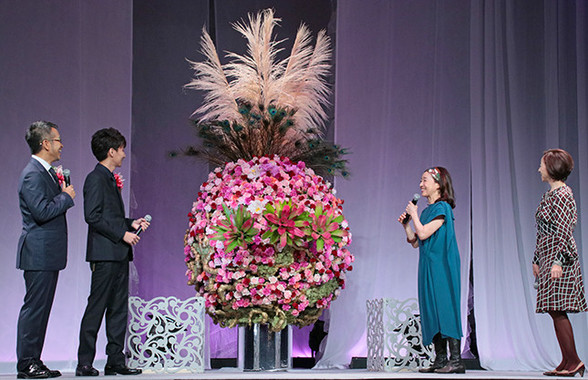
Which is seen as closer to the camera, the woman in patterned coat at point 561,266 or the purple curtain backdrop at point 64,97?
the woman in patterned coat at point 561,266

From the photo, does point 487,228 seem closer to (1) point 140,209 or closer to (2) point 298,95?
(2) point 298,95

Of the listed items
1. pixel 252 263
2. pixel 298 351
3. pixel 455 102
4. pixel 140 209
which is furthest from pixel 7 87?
pixel 455 102

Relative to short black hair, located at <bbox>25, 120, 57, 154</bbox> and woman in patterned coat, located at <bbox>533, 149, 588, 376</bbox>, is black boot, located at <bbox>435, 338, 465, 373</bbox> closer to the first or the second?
woman in patterned coat, located at <bbox>533, 149, 588, 376</bbox>

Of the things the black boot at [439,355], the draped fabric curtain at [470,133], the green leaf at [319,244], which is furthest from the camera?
the draped fabric curtain at [470,133]

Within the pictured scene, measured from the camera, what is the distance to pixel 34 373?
346 cm

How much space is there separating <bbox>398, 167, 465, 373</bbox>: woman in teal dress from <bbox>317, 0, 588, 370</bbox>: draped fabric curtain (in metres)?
1.30

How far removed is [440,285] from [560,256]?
0.67m

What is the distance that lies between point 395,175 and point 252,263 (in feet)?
6.32

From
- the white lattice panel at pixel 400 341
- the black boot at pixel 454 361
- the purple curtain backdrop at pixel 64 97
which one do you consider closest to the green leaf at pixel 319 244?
the white lattice panel at pixel 400 341

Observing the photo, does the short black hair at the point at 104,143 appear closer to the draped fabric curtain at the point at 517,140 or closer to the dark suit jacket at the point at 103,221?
the dark suit jacket at the point at 103,221

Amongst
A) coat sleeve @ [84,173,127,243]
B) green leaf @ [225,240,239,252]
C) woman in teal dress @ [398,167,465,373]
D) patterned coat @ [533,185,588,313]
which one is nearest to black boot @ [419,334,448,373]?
woman in teal dress @ [398,167,465,373]

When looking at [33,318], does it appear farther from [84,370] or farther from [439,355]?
[439,355]

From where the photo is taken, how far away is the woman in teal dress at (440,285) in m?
3.90

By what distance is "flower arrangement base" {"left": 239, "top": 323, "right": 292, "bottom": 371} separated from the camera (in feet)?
13.3
